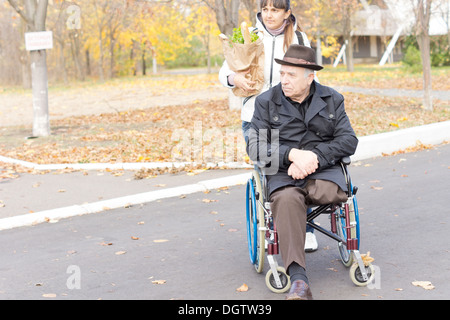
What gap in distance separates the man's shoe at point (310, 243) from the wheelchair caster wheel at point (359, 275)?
0.86m

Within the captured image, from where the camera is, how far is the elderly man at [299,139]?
421 cm

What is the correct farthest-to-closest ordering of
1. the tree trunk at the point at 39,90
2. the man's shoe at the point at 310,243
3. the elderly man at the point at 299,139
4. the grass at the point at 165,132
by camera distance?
the tree trunk at the point at 39,90 → the grass at the point at 165,132 → the man's shoe at the point at 310,243 → the elderly man at the point at 299,139

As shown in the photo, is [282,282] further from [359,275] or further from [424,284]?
[424,284]

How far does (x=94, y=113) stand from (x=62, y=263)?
14.2m

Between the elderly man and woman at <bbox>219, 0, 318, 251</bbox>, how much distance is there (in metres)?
0.27

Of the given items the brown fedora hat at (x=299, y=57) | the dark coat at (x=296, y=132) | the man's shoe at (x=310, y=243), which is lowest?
the man's shoe at (x=310, y=243)

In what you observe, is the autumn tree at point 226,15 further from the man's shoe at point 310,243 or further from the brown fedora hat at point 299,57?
the brown fedora hat at point 299,57

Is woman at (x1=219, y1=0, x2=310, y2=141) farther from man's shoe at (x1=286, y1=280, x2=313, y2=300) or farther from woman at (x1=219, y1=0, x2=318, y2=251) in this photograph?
man's shoe at (x1=286, y1=280, x2=313, y2=300)

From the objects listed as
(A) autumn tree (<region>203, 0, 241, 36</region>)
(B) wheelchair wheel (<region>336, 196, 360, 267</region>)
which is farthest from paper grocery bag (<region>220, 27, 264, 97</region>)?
(A) autumn tree (<region>203, 0, 241, 36</region>)

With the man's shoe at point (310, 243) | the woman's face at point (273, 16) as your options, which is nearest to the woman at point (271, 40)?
the woman's face at point (273, 16)

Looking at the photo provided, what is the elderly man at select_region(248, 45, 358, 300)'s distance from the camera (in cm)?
421

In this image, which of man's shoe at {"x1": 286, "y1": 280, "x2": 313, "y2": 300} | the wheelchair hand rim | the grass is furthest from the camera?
the grass
